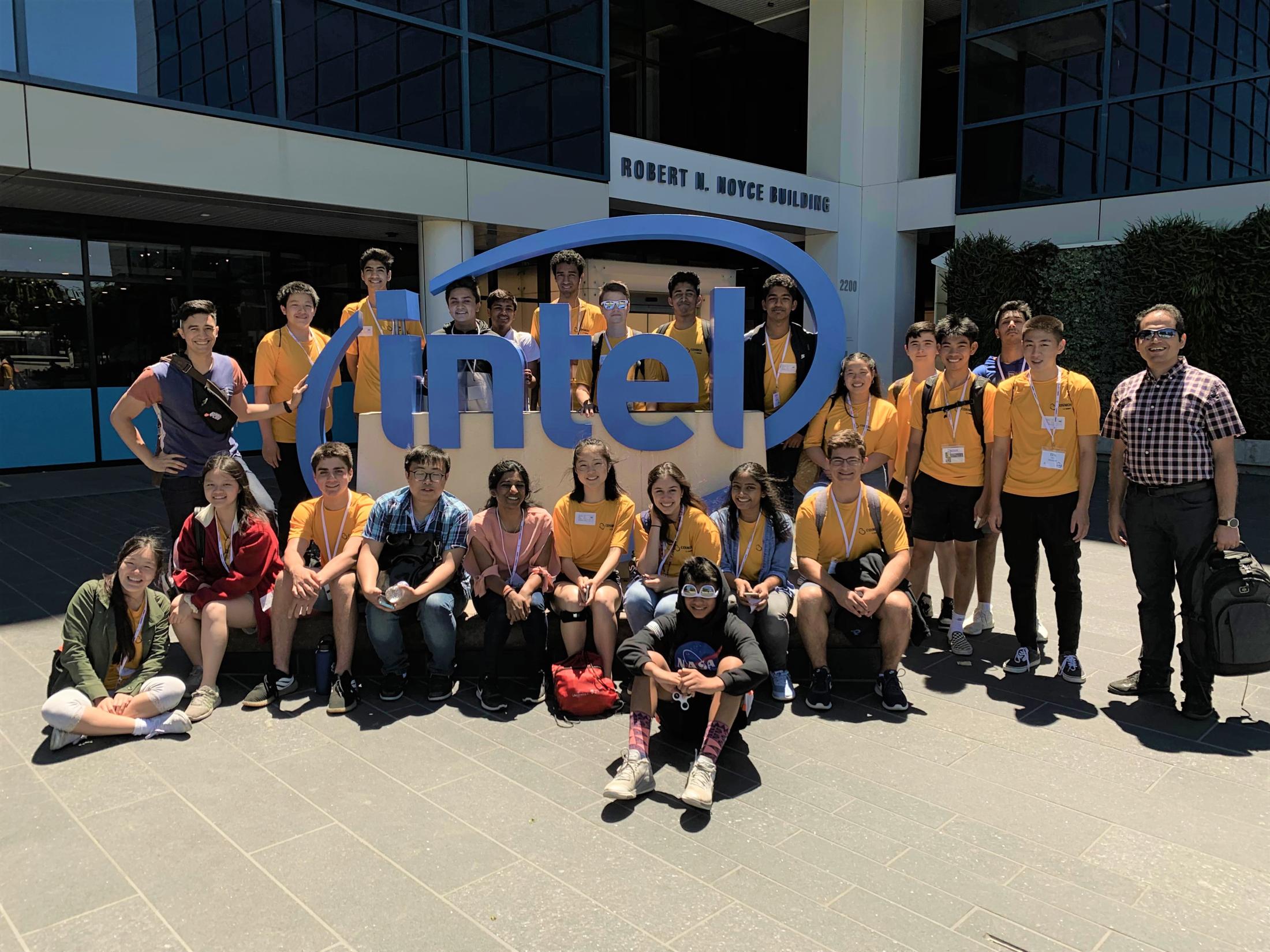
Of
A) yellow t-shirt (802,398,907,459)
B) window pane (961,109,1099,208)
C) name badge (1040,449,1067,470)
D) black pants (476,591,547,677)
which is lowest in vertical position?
black pants (476,591,547,677)

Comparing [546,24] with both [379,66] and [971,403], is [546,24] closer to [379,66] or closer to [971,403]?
[379,66]

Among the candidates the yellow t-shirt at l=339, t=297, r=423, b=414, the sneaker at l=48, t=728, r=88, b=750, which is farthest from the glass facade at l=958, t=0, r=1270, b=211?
the sneaker at l=48, t=728, r=88, b=750

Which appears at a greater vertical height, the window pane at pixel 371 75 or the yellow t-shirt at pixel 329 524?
the window pane at pixel 371 75

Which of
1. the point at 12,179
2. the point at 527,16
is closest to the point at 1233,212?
the point at 527,16

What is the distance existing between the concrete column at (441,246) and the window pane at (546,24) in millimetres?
2549

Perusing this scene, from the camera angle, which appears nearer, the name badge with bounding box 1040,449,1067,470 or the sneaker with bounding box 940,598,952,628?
the name badge with bounding box 1040,449,1067,470

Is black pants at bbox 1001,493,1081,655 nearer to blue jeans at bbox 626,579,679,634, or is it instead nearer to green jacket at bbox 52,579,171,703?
blue jeans at bbox 626,579,679,634

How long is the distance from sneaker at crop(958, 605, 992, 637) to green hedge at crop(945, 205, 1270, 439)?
845cm

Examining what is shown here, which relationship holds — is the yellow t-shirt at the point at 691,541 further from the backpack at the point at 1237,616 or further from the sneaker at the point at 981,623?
the backpack at the point at 1237,616

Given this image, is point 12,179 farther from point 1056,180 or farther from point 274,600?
point 1056,180

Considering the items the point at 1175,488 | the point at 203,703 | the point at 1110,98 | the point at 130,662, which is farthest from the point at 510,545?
the point at 1110,98

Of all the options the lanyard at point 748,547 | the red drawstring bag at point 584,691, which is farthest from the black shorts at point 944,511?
the red drawstring bag at point 584,691

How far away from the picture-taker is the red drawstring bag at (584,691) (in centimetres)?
413

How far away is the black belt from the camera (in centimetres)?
406
